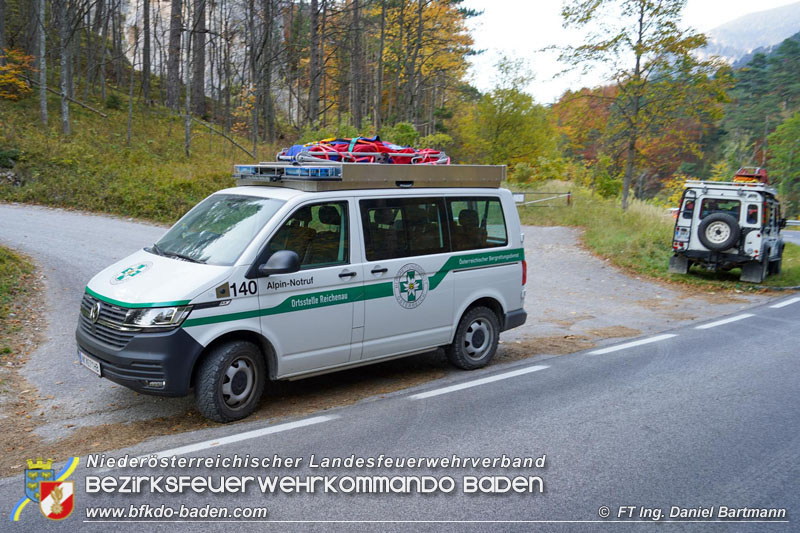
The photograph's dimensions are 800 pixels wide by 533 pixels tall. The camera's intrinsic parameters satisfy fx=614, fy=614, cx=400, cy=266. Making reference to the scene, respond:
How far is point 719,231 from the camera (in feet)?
48.0

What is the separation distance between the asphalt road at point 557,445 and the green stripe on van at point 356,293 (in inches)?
38.0

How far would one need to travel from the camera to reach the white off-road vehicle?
14453mm

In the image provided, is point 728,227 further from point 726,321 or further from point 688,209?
point 726,321

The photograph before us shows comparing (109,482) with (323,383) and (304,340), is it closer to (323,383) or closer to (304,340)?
(304,340)

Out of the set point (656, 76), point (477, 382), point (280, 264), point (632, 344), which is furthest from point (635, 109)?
point (280, 264)

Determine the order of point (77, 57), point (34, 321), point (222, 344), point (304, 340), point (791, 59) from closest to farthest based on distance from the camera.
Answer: point (222, 344)
point (304, 340)
point (34, 321)
point (77, 57)
point (791, 59)

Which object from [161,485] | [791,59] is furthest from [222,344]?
[791,59]

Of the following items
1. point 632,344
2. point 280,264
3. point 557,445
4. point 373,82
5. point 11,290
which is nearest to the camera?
point 557,445

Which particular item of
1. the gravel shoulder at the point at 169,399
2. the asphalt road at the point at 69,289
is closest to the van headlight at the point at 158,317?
the gravel shoulder at the point at 169,399

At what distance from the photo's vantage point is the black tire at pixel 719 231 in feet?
47.3

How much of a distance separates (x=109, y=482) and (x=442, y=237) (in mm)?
4033

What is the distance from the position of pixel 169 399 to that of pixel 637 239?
16.0m

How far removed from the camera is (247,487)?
4.25 m

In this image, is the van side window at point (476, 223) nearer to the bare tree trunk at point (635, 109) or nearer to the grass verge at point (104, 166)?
the grass verge at point (104, 166)
